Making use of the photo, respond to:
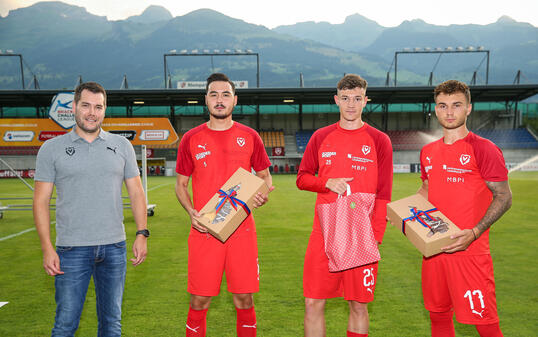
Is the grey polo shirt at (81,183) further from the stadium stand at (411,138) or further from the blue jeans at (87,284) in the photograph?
the stadium stand at (411,138)

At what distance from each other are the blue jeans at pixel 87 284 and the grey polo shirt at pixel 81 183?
0.08 m

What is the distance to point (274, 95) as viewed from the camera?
39.0 meters

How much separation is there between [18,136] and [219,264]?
8.97 metres

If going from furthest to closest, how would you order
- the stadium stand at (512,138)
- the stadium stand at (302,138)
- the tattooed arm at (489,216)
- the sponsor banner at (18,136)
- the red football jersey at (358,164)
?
the stadium stand at (302,138)
the stadium stand at (512,138)
the sponsor banner at (18,136)
the red football jersey at (358,164)
the tattooed arm at (489,216)

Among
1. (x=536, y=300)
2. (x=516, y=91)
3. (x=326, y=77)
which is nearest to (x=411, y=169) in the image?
(x=516, y=91)

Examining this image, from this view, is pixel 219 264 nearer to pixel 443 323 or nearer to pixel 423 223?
pixel 423 223

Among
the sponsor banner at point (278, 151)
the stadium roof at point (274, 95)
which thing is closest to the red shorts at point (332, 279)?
the stadium roof at point (274, 95)

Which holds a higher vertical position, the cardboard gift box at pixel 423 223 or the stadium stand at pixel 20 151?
the cardboard gift box at pixel 423 223

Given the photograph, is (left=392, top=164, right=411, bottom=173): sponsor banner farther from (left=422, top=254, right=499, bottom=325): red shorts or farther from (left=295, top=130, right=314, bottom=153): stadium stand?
(left=422, top=254, right=499, bottom=325): red shorts

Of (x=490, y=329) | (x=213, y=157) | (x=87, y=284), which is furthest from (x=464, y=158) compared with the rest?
(x=87, y=284)

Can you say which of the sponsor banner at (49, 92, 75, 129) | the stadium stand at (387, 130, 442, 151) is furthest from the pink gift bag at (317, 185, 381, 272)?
the stadium stand at (387, 130, 442, 151)

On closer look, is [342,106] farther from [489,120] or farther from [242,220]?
[489,120]

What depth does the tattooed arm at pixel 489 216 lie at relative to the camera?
2.80 meters

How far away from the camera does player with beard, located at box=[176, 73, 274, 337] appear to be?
334cm
